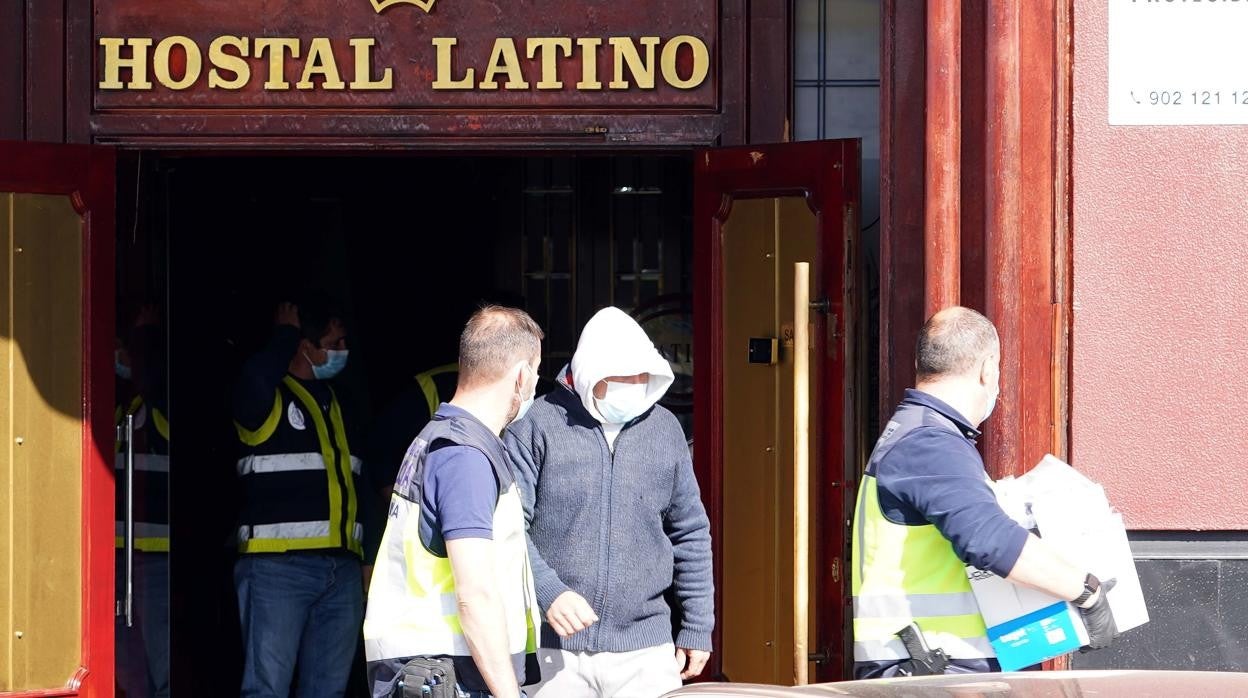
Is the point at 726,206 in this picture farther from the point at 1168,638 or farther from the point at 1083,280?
the point at 1168,638

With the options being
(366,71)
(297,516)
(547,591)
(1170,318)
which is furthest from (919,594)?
(297,516)

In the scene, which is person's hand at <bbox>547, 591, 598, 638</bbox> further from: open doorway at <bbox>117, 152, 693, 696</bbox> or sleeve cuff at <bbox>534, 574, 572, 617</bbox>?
open doorway at <bbox>117, 152, 693, 696</bbox>

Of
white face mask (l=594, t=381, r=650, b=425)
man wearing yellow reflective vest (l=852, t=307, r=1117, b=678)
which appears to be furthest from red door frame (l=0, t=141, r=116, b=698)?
man wearing yellow reflective vest (l=852, t=307, r=1117, b=678)

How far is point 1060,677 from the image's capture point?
129 inches

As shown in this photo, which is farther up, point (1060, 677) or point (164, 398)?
point (164, 398)

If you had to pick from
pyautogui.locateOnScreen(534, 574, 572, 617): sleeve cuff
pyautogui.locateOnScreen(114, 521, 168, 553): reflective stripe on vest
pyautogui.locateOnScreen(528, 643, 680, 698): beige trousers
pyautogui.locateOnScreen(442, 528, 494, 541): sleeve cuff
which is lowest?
pyautogui.locateOnScreen(528, 643, 680, 698): beige trousers

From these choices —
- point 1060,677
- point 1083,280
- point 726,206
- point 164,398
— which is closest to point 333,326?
point 164,398

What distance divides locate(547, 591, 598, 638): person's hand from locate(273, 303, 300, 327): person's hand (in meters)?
2.70

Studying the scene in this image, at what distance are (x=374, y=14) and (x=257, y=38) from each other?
1.45ft

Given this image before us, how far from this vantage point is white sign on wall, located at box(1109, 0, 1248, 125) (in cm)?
521

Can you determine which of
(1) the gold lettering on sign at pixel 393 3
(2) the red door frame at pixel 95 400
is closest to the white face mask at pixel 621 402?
(1) the gold lettering on sign at pixel 393 3

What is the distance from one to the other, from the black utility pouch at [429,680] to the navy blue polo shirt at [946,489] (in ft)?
3.81

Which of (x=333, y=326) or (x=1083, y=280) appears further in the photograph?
(x=333, y=326)

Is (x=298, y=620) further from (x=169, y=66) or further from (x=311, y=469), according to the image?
(x=169, y=66)
